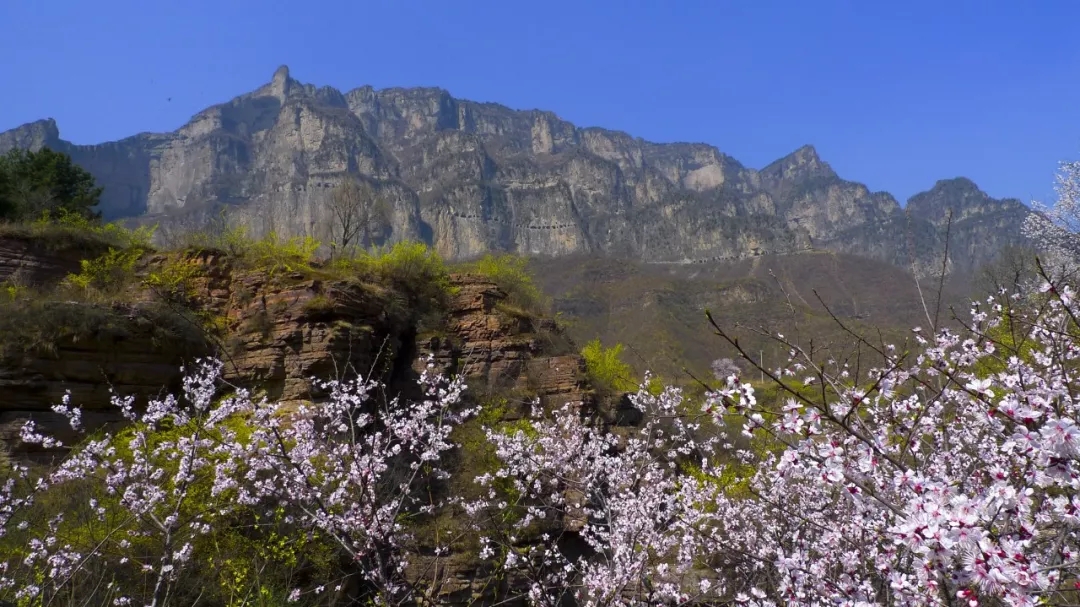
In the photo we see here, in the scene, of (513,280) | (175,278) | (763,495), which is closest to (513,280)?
(513,280)

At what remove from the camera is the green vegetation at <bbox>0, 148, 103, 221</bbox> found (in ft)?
63.1

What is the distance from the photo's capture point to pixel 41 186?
21.2 meters

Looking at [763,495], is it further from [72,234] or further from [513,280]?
[72,234]

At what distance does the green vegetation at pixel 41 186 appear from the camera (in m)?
19.2

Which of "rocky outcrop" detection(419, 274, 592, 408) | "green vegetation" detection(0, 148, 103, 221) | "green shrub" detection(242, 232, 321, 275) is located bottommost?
"rocky outcrop" detection(419, 274, 592, 408)

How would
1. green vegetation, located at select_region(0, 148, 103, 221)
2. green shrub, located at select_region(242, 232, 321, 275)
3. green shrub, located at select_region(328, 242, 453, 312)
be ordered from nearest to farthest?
green shrub, located at select_region(242, 232, 321, 275)
green vegetation, located at select_region(0, 148, 103, 221)
green shrub, located at select_region(328, 242, 453, 312)

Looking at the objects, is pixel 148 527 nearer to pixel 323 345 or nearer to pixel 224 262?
pixel 323 345

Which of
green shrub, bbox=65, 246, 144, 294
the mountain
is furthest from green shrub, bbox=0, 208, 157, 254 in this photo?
the mountain

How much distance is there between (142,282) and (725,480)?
51.3 feet

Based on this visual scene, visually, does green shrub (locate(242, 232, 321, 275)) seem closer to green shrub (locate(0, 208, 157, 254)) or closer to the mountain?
green shrub (locate(0, 208, 157, 254))

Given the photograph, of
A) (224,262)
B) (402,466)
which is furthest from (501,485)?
(224,262)

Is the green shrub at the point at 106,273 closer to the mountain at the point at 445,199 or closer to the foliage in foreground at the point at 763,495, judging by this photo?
the foliage in foreground at the point at 763,495

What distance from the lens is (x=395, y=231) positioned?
16400 centimetres

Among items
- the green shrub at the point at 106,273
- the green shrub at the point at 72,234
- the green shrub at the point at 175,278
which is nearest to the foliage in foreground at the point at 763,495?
the green shrub at the point at 175,278
